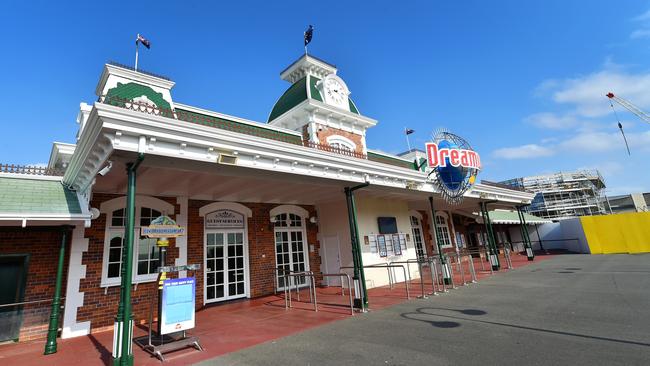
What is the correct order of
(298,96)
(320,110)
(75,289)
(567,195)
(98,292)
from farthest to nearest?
(567,195) < (298,96) < (320,110) < (98,292) < (75,289)

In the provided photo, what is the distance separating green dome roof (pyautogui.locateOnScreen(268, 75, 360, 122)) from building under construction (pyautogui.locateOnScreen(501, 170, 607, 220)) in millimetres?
57551

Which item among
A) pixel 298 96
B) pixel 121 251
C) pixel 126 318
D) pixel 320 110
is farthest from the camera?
pixel 298 96

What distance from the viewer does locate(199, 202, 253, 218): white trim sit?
30.1 feet

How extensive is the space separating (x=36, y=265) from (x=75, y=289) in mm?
898

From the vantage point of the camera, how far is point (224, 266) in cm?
940

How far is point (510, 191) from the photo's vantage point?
1524 cm

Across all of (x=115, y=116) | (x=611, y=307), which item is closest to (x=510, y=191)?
(x=611, y=307)

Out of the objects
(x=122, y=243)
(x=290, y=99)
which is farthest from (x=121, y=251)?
(x=290, y=99)

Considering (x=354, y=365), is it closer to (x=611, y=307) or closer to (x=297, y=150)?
(x=297, y=150)

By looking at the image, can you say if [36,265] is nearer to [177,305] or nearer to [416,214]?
[177,305]

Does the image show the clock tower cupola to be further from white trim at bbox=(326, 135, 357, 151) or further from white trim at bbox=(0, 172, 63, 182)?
white trim at bbox=(0, 172, 63, 182)

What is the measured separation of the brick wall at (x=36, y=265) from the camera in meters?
6.22

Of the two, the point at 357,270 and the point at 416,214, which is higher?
the point at 416,214

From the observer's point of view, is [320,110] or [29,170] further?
[320,110]
